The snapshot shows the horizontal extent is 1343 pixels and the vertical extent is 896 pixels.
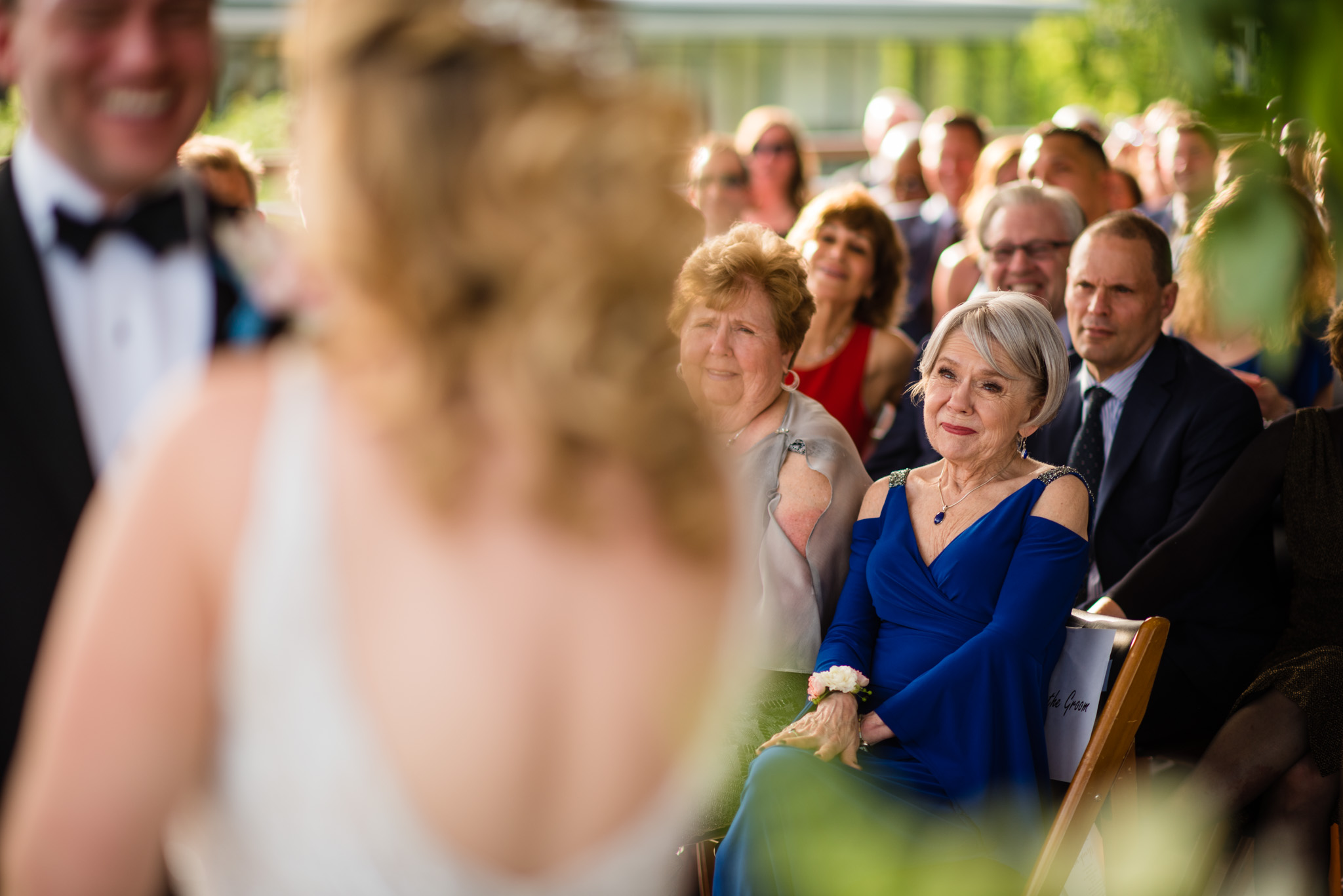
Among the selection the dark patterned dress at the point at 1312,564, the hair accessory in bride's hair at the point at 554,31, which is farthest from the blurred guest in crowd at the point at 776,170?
the hair accessory in bride's hair at the point at 554,31

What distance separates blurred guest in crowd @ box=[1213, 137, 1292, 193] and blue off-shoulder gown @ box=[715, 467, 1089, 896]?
2.01 m

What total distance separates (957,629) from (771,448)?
698 mm

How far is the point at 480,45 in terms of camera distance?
2.93ft

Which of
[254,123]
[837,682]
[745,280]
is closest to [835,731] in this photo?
[837,682]

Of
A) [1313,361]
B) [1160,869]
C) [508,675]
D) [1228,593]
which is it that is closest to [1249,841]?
[1228,593]

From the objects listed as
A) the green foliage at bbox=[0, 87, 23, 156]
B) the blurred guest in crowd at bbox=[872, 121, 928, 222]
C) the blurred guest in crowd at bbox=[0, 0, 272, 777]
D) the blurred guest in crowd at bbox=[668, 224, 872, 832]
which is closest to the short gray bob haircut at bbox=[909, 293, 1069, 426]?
the blurred guest in crowd at bbox=[668, 224, 872, 832]

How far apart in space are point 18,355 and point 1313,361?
415 centimetres

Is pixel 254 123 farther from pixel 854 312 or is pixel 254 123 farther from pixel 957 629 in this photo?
pixel 957 629

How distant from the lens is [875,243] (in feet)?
15.3

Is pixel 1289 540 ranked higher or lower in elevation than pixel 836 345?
lower

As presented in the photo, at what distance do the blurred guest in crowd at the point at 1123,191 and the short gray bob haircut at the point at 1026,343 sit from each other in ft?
10.8

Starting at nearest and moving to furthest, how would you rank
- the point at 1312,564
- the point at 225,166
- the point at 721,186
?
1. the point at 1312,564
2. the point at 225,166
3. the point at 721,186

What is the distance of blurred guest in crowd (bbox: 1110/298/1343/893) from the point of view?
307 centimetres

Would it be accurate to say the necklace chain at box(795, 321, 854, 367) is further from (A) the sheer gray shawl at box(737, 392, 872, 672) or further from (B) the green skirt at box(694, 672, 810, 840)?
(B) the green skirt at box(694, 672, 810, 840)
